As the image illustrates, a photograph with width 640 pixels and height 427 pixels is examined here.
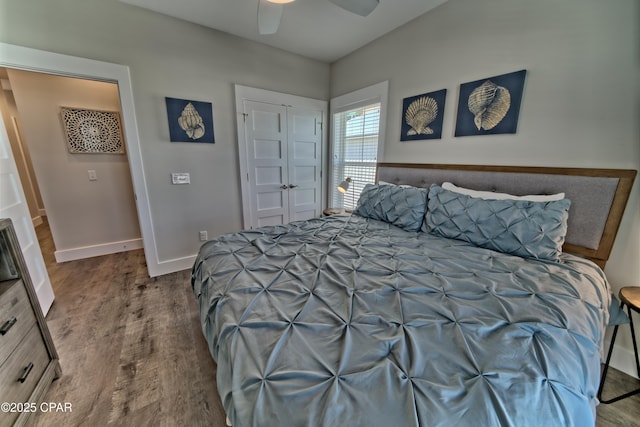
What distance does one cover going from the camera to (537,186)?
1.71 m

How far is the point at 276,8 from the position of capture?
5.86 feet

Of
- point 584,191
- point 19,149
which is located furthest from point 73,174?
point 584,191

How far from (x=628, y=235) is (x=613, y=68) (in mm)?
1011

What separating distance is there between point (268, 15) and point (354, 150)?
1840 mm

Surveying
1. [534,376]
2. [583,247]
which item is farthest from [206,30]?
[583,247]

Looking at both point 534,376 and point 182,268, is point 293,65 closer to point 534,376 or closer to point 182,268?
point 182,268

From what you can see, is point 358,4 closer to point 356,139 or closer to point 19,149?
point 356,139

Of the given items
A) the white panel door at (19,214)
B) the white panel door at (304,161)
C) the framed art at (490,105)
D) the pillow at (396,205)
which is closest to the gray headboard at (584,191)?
the framed art at (490,105)

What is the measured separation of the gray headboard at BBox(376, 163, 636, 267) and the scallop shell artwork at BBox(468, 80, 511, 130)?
379 mm

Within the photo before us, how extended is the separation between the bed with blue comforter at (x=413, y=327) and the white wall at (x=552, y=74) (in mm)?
474

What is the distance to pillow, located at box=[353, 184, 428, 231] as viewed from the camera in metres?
2.02

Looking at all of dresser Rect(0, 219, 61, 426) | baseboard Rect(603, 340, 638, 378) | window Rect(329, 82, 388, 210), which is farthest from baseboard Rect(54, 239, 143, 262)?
baseboard Rect(603, 340, 638, 378)

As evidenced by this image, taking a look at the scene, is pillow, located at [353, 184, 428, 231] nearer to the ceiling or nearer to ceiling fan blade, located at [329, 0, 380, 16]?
ceiling fan blade, located at [329, 0, 380, 16]

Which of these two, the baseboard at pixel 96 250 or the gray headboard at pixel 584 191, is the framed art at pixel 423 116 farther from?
the baseboard at pixel 96 250
